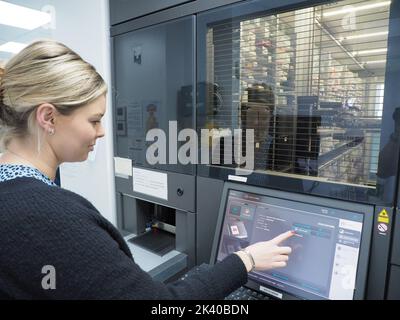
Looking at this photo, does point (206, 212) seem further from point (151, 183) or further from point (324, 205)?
point (324, 205)

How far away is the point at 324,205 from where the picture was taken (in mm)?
895

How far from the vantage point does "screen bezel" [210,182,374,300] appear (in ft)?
2.66

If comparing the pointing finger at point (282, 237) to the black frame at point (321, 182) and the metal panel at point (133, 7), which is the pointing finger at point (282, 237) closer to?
the black frame at point (321, 182)

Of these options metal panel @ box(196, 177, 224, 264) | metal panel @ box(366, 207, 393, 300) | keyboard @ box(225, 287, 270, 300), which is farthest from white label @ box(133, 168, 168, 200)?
metal panel @ box(366, 207, 393, 300)

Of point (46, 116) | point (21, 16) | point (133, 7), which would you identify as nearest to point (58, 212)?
point (46, 116)

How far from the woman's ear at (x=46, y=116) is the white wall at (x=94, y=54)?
0.83 m

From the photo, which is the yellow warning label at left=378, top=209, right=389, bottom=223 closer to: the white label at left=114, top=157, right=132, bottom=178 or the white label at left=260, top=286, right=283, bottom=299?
the white label at left=260, top=286, right=283, bottom=299

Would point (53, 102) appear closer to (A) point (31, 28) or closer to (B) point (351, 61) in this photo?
(B) point (351, 61)

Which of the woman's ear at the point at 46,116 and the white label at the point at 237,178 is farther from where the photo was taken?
the white label at the point at 237,178

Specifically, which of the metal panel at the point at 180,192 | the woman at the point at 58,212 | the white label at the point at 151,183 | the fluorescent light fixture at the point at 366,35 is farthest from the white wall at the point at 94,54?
the fluorescent light fixture at the point at 366,35

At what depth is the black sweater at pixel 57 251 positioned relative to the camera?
0.51 m

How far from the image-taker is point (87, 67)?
2.24 ft

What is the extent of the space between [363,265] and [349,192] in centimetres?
20
